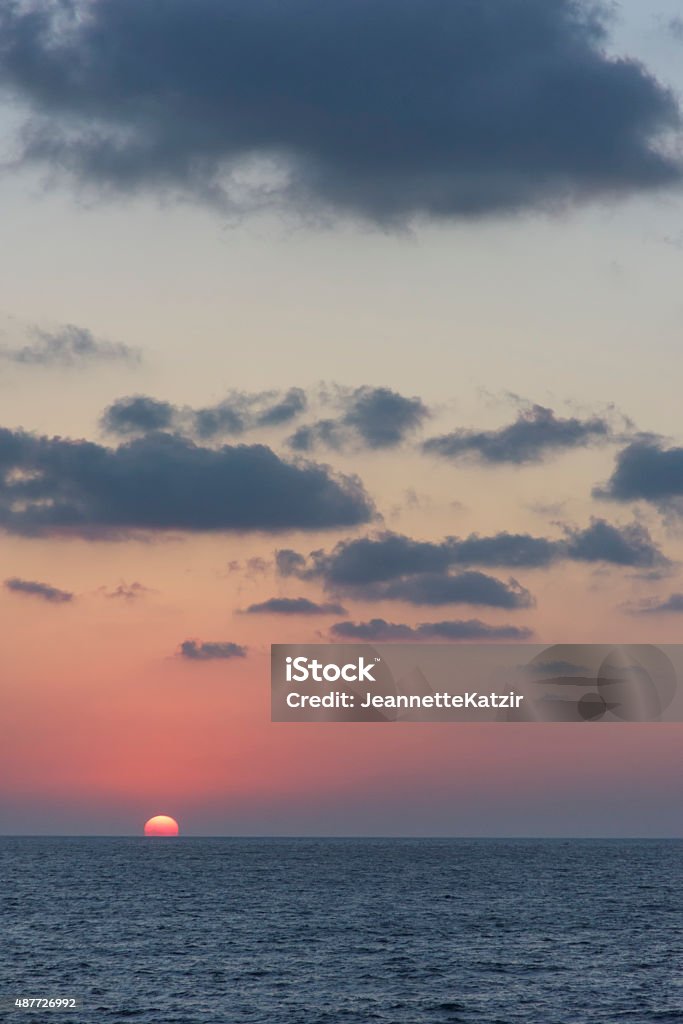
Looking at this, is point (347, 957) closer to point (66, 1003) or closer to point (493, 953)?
→ point (493, 953)

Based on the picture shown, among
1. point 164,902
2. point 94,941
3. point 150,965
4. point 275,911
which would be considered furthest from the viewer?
point 164,902

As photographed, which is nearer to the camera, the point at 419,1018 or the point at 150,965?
the point at 419,1018

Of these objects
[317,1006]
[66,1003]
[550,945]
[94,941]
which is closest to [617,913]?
[550,945]

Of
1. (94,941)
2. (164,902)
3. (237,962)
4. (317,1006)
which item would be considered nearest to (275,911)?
(164,902)

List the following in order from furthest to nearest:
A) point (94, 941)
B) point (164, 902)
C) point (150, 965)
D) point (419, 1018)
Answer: point (164, 902) < point (94, 941) < point (150, 965) < point (419, 1018)

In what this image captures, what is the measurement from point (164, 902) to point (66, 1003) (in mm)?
82053

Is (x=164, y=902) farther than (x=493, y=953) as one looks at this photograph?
Yes

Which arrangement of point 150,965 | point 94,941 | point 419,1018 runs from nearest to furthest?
point 419,1018
point 150,965
point 94,941

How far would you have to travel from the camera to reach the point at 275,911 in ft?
483

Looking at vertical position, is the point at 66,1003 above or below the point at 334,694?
below

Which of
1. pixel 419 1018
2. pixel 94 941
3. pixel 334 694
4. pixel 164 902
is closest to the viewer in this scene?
pixel 419 1018

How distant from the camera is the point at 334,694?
107 metres

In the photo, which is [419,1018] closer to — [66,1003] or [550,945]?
[66,1003]

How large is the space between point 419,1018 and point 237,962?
27.3m
